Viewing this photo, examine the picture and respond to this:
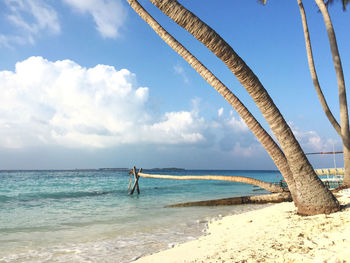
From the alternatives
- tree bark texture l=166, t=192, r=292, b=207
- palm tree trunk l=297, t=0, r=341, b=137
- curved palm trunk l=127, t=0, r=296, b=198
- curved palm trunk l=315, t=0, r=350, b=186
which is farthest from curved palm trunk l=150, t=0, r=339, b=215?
palm tree trunk l=297, t=0, r=341, b=137

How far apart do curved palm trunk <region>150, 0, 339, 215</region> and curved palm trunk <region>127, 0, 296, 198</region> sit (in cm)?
25

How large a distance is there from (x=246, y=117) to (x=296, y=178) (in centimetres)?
166

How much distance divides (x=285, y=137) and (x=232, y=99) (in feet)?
4.52

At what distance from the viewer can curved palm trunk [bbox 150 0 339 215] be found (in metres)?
4.16

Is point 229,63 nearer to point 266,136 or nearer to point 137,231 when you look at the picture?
point 266,136

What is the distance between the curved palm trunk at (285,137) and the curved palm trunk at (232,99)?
25 centimetres

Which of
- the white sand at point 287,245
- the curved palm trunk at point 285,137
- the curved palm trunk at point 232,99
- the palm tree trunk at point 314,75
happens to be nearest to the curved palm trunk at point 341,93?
the palm tree trunk at point 314,75

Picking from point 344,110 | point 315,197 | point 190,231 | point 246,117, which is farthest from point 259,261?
point 344,110

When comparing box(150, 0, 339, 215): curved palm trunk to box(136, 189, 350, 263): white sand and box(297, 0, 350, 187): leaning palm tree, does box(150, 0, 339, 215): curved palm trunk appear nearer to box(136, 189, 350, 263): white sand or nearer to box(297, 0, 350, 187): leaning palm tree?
box(136, 189, 350, 263): white sand

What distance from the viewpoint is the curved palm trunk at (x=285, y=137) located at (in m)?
4.16

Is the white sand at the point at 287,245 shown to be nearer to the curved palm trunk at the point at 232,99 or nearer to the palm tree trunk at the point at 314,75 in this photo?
the curved palm trunk at the point at 232,99

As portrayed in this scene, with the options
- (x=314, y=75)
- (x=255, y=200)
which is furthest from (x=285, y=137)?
(x=255, y=200)

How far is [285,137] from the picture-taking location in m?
4.82

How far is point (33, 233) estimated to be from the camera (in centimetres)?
736
